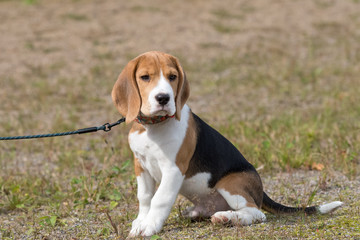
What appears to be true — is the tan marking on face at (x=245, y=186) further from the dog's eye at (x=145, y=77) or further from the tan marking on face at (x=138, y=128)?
the dog's eye at (x=145, y=77)

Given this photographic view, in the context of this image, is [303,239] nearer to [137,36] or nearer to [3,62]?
[3,62]

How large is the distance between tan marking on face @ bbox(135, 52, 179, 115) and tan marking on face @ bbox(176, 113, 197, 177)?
13.6 inches

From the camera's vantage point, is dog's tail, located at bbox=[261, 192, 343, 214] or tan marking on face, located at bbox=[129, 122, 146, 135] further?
dog's tail, located at bbox=[261, 192, 343, 214]

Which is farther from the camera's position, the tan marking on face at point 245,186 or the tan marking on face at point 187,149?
the tan marking on face at point 245,186

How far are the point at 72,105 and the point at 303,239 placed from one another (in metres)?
7.02

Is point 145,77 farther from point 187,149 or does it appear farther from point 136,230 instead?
point 136,230

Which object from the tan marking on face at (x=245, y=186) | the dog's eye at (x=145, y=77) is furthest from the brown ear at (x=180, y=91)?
the tan marking on face at (x=245, y=186)

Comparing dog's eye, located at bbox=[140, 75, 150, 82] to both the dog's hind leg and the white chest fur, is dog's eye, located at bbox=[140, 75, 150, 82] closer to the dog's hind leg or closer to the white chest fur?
the white chest fur

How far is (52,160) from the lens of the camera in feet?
22.8

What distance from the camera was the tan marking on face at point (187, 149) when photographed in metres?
3.81

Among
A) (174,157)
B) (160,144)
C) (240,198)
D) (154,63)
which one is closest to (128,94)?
(154,63)

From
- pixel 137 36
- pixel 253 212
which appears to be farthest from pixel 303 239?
pixel 137 36

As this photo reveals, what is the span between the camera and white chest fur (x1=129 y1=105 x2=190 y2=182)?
149 inches

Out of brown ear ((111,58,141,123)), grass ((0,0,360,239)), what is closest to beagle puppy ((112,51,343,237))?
brown ear ((111,58,141,123))
